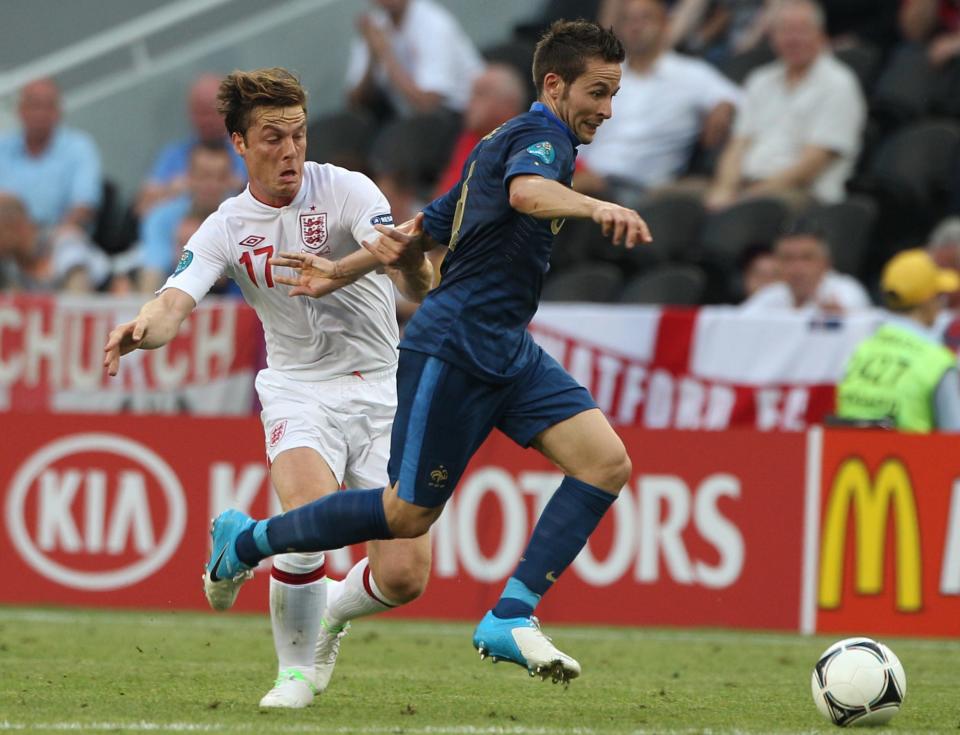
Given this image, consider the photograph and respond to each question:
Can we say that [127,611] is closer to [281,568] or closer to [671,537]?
[671,537]

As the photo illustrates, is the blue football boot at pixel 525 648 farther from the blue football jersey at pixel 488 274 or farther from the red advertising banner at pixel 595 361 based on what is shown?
the red advertising banner at pixel 595 361

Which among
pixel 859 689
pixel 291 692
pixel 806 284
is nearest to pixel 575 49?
pixel 859 689

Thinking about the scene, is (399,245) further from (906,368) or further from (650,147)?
(650,147)

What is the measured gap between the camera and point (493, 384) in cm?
609

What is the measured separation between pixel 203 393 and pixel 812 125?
4620 millimetres

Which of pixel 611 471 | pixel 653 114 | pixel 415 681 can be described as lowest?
pixel 415 681

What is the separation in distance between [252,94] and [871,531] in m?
4.75

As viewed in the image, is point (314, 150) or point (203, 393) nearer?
point (203, 393)

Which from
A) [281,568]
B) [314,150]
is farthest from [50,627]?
[314,150]

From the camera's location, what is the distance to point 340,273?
20.4 ft

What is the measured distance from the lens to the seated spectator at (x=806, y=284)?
10.6 metres

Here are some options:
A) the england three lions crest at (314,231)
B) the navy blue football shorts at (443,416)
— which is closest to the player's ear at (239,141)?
the england three lions crest at (314,231)

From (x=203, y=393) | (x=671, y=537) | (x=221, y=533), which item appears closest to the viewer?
(x=221, y=533)

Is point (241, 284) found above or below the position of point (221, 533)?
above
